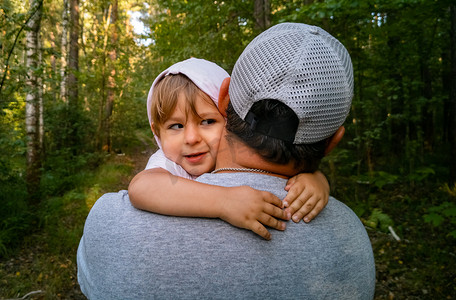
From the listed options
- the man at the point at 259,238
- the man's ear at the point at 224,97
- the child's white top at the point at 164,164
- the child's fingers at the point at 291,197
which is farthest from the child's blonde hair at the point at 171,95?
the child's fingers at the point at 291,197

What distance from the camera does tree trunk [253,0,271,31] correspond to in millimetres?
5701

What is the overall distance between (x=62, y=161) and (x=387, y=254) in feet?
27.2

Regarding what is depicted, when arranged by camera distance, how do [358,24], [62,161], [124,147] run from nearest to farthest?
[358,24], [62,161], [124,147]

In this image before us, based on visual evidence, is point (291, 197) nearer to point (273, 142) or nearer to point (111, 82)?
point (273, 142)

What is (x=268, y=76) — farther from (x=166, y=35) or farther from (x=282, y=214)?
(x=166, y=35)

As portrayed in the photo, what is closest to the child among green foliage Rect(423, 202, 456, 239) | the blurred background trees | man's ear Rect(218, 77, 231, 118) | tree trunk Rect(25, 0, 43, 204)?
man's ear Rect(218, 77, 231, 118)

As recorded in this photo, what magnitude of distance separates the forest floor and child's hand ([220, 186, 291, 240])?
3771 millimetres

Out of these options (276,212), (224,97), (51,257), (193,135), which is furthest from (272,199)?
(51,257)

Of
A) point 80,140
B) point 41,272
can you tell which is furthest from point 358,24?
point 80,140

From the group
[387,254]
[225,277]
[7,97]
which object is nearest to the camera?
[225,277]

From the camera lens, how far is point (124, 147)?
48.0 ft

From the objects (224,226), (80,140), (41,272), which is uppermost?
(224,226)

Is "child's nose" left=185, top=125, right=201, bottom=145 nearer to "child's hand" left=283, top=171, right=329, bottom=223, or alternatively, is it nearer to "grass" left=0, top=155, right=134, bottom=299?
"child's hand" left=283, top=171, right=329, bottom=223

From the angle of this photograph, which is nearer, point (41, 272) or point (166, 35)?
point (41, 272)
